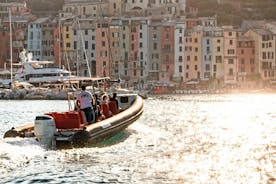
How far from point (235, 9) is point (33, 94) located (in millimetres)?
65262

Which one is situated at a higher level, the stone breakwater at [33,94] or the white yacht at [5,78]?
the white yacht at [5,78]

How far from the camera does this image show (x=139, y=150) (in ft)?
67.5

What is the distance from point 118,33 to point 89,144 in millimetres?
80779

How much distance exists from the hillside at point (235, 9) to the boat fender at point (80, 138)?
9904 cm

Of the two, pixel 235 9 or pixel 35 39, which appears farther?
pixel 235 9

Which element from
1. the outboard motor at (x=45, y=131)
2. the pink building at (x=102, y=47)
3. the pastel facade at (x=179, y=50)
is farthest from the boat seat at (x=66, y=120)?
the pastel facade at (x=179, y=50)

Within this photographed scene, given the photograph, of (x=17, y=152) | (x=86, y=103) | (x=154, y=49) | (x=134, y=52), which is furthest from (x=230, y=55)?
(x=17, y=152)

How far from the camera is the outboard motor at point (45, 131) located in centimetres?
1855

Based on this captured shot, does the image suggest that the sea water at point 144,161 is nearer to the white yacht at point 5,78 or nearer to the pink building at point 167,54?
the white yacht at point 5,78

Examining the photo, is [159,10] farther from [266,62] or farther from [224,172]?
[224,172]

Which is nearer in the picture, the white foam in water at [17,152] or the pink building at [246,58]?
the white foam in water at [17,152]

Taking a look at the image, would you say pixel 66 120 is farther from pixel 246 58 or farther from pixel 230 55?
pixel 246 58

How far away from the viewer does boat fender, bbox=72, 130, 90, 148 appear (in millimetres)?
19141

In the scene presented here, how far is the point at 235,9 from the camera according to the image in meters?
127
